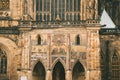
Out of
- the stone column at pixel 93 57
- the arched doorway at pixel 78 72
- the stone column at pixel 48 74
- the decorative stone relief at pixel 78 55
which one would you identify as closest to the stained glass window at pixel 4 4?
the stone column at pixel 48 74

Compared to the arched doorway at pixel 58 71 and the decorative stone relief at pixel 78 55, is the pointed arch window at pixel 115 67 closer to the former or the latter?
the decorative stone relief at pixel 78 55

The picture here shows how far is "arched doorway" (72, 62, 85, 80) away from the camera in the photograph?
45.9m

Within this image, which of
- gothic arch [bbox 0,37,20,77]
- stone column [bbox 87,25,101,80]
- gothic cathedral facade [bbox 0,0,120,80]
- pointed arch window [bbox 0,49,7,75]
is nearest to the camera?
stone column [bbox 87,25,101,80]

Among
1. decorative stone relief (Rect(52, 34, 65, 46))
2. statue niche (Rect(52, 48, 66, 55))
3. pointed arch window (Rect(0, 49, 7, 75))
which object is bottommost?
pointed arch window (Rect(0, 49, 7, 75))

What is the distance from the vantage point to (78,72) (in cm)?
4625

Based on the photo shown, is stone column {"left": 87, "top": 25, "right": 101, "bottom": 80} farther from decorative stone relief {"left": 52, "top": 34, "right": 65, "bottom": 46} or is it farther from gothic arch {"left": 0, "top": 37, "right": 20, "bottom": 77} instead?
gothic arch {"left": 0, "top": 37, "right": 20, "bottom": 77}

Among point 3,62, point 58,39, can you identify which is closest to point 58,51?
point 58,39

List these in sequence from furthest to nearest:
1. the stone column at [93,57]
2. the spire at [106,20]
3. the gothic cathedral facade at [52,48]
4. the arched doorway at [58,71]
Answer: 1. the spire at [106,20]
2. the arched doorway at [58,71]
3. the gothic cathedral facade at [52,48]
4. the stone column at [93,57]

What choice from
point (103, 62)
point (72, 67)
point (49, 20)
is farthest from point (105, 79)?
point (49, 20)

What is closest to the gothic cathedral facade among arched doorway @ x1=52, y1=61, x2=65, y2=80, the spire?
arched doorway @ x1=52, y1=61, x2=65, y2=80

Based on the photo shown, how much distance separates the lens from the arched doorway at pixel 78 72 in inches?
1807

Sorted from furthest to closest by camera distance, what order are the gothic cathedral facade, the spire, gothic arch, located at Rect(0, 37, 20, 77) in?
1. the spire
2. gothic arch, located at Rect(0, 37, 20, 77)
3. the gothic cathedral facade

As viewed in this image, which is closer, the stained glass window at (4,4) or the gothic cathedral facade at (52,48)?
the gothic cathedral facade at (52,48)

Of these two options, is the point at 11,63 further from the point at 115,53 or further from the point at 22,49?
the point at 115,53
